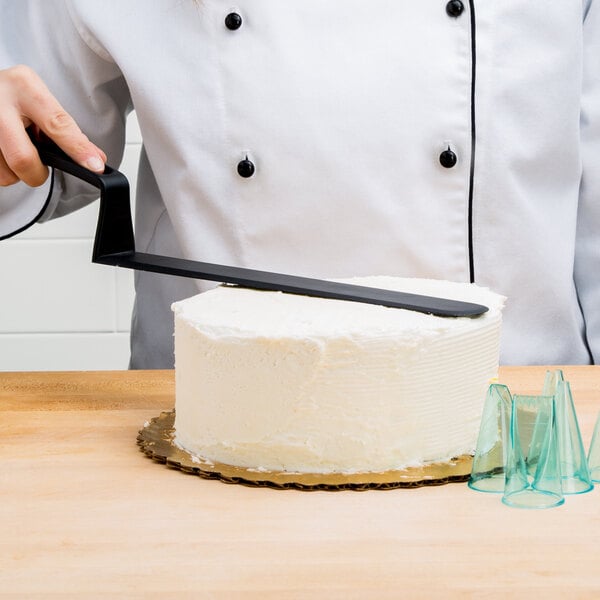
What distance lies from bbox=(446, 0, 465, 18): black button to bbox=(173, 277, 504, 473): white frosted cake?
38 centimetres

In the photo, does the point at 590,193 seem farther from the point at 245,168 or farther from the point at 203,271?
the point at 203,271

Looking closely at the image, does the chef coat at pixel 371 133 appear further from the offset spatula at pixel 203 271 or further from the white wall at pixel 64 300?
the white wall at pixel 64 300

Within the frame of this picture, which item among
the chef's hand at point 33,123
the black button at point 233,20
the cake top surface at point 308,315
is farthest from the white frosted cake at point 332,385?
the black button at point 233,20

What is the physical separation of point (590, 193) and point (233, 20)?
42cm

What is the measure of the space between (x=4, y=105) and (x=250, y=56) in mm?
249

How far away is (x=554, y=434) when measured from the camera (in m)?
0.63

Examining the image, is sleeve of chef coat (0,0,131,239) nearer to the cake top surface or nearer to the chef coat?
the chef coat

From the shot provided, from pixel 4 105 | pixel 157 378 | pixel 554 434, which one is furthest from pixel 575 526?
pixel 4 105

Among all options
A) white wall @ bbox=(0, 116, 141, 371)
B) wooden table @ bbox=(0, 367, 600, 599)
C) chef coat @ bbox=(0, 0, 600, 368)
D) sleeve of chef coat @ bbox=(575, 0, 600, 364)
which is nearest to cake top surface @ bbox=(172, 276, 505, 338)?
wooden table @ bbox=(0, 367, 600, 599)

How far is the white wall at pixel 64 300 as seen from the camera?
1.77 m

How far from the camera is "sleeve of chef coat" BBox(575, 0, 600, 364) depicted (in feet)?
3.42

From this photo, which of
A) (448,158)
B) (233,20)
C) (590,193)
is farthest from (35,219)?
(590,193)

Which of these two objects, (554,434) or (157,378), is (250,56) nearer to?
(157,378)

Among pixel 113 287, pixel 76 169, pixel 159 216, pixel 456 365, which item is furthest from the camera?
pixel 113 287
